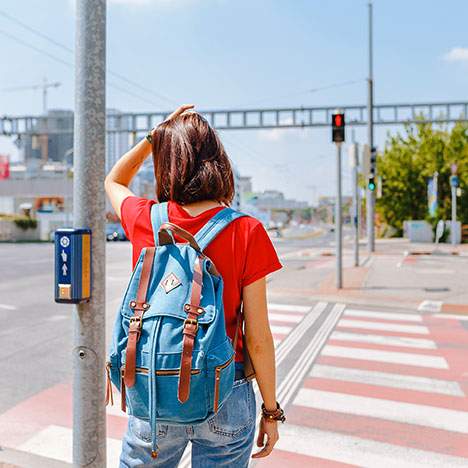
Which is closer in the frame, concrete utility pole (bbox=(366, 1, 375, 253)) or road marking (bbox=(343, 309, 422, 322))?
road marking (bbox=(343, 309, 422, 322))

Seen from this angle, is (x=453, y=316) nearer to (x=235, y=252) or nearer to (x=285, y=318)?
(x=285, y=318)

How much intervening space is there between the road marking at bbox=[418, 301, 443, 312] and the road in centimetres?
20

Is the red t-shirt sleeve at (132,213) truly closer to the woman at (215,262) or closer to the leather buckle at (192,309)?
the woman at (215,262)

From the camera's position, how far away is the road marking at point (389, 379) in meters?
5.43

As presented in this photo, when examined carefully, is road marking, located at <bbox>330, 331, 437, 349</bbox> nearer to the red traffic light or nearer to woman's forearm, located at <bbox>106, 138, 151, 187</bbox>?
the red traffic light

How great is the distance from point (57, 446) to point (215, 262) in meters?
2.85

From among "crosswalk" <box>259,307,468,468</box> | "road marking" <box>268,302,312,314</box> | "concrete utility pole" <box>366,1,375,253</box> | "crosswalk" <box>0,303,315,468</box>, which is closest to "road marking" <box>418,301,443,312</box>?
"road marking" <box>268,302,312,314</box>

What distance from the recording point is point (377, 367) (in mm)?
6211

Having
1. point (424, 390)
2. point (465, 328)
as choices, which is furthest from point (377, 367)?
point (465, 328)

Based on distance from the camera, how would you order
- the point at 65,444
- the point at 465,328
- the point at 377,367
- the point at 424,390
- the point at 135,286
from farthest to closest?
the point at 465,328 < the point at 377,367 < the point at 424,390 < the point at 65,444 < the point at 135,286

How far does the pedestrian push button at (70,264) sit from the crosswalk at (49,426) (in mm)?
1705

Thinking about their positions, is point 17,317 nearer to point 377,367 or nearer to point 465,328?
point 377,367

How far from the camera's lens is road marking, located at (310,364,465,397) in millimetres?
5434

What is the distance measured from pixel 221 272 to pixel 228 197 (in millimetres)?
293
